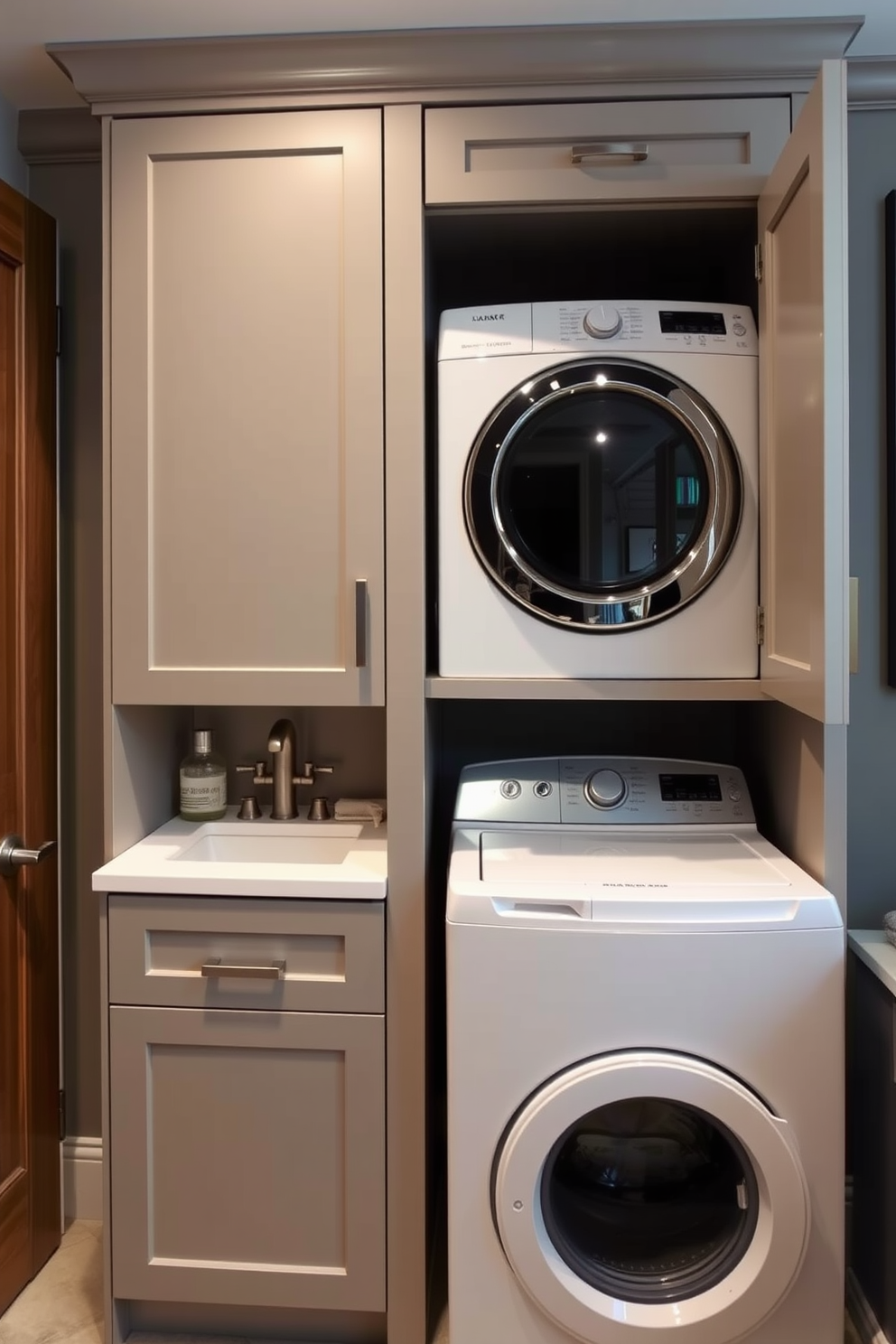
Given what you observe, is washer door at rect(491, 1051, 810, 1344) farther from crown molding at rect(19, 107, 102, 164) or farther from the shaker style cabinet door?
crown molding at rect(19, 107, 102, 164)

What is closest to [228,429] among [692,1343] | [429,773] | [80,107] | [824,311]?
[429,773]

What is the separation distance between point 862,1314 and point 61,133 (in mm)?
2833

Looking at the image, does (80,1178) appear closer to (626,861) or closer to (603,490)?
(626,861)

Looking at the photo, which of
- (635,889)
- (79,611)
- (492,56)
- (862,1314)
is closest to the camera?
(635,889)

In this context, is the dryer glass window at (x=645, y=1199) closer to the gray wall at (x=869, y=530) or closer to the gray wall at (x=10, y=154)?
the gray wall at (x=869, y=530)

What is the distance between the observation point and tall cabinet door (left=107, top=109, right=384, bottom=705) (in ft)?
5.29

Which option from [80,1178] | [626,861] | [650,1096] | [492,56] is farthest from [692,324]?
[80,1178]

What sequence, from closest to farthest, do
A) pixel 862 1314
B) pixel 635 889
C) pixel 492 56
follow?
pixel 635 889 → pixel 492 56 → pixel 862 1314

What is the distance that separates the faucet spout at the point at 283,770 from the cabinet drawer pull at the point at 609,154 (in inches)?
48.9

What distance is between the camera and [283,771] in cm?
194

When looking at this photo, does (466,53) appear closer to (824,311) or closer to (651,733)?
(824,311)

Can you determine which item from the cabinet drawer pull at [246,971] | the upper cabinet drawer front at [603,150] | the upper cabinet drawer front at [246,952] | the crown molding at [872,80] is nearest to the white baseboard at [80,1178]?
the upper cabinet drawer front at [246,952]

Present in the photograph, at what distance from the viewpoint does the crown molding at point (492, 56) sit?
60.8 inches

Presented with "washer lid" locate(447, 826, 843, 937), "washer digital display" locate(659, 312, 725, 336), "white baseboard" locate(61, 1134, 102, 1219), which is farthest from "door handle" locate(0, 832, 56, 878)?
"washer digital display" locate(659, 312, 725, 336)
